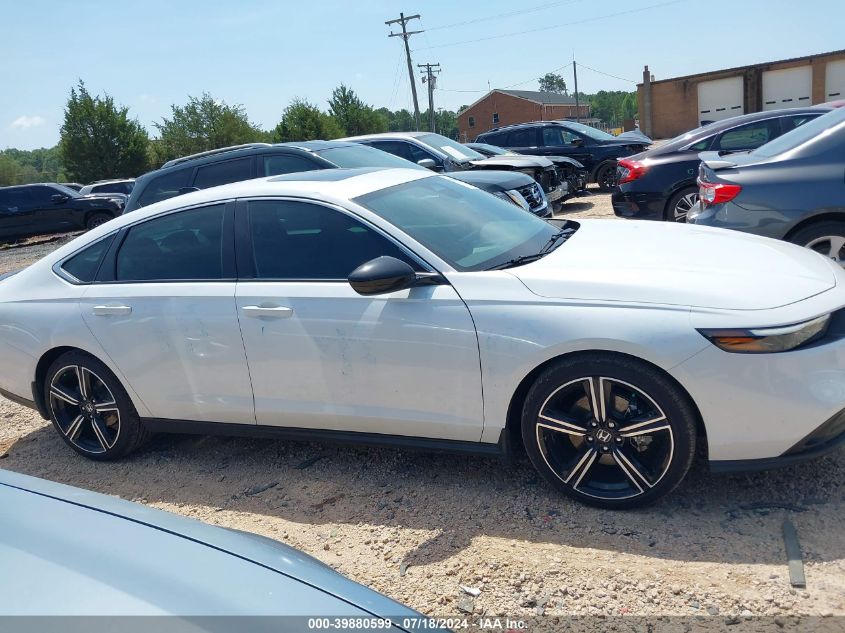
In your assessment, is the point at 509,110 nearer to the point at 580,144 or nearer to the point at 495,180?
the point at 580,144

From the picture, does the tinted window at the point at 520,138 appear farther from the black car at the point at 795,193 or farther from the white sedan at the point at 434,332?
the white sedan at the point at 434,332

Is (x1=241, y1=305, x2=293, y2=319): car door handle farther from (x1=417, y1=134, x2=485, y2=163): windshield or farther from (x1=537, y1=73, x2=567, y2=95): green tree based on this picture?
(x1=537, y1=73, x2=567, y2=95): green tree

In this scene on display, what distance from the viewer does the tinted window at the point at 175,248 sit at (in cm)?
407

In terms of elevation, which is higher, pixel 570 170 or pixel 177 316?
pixel 177 316

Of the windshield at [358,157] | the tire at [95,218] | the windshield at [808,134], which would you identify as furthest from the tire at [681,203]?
the tire at [95,218]

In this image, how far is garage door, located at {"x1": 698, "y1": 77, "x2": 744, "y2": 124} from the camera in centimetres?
4356

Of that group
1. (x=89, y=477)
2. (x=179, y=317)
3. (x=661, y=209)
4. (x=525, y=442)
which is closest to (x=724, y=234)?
(x=525, y=442)

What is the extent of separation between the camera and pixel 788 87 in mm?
41719

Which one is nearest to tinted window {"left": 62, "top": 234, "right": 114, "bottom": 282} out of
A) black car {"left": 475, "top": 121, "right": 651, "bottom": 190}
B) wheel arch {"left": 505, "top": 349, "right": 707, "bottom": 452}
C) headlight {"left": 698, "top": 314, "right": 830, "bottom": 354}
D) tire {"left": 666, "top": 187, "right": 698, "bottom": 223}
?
wheel arch {"left": 505, "top": 349, "right": 707, "bottom": 452}

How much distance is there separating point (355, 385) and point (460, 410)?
0.55 m

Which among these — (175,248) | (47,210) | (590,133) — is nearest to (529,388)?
(175,248)

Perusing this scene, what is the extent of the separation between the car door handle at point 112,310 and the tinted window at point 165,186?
4.51 metres

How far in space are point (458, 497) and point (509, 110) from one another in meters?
78.4

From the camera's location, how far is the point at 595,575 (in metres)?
2.86
